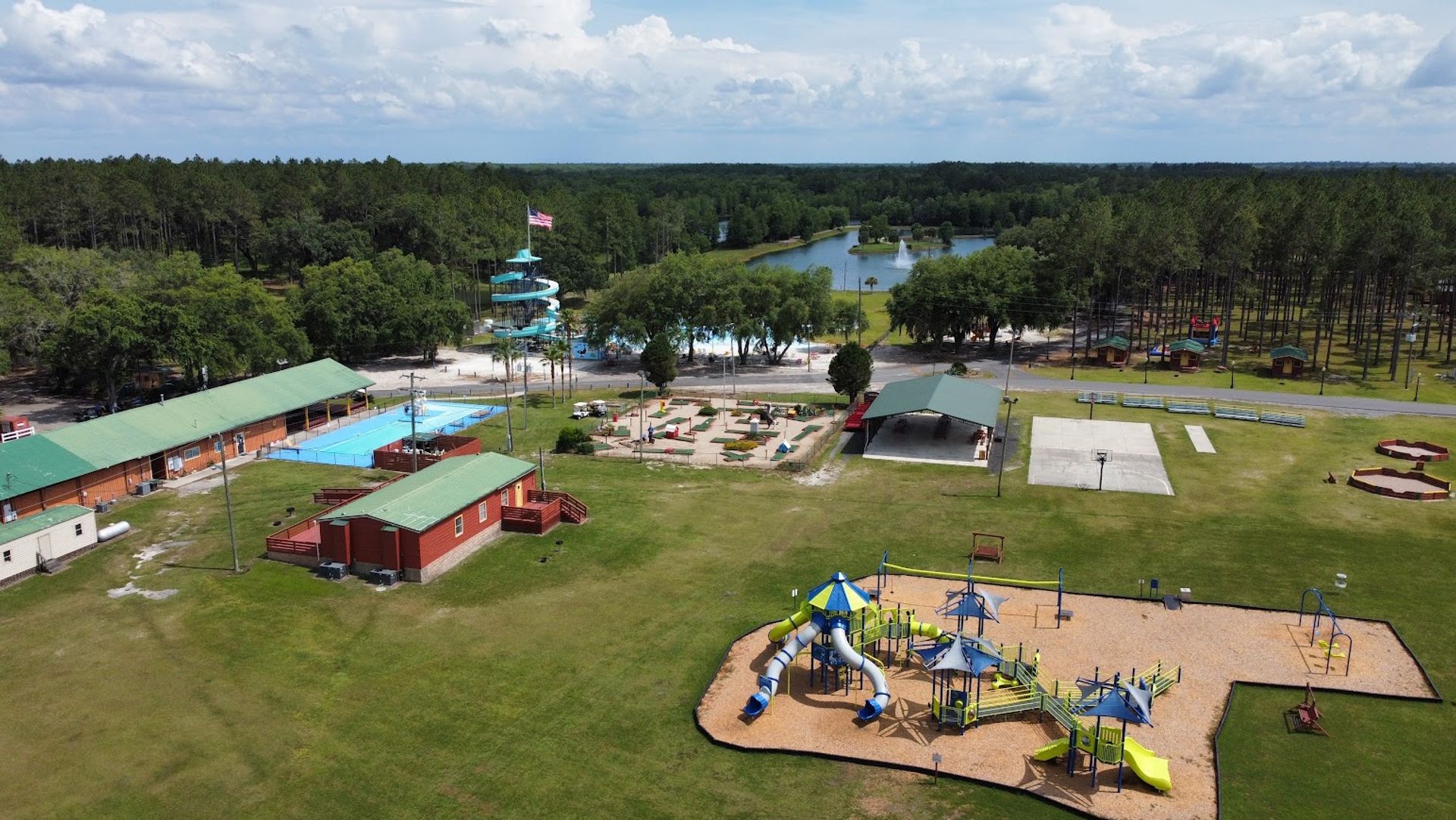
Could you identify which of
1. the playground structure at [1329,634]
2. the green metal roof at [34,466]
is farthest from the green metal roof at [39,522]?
the playground structure at [1329,634]

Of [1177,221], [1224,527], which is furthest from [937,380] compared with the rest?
[1177,221]

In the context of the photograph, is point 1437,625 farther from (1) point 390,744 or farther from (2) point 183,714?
(2) point 183,714

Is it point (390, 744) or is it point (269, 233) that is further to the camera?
point (269, 233)

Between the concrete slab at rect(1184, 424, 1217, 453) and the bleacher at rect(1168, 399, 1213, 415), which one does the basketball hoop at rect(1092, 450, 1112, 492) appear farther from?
the bleacher at rect(1168, 399, 1213, 415)

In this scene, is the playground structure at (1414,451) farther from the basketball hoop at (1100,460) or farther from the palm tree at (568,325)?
the palm tree at (568,325)

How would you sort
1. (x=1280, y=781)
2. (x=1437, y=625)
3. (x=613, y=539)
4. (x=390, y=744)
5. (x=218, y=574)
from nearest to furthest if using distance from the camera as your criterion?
(x=1280, y=781) < (x=390, y=744) < (x=1437, y=625) < (x=218, y=574) < (x=613, y=539)

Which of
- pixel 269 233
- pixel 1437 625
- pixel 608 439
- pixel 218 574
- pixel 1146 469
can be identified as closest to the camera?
pixel 1437 625
